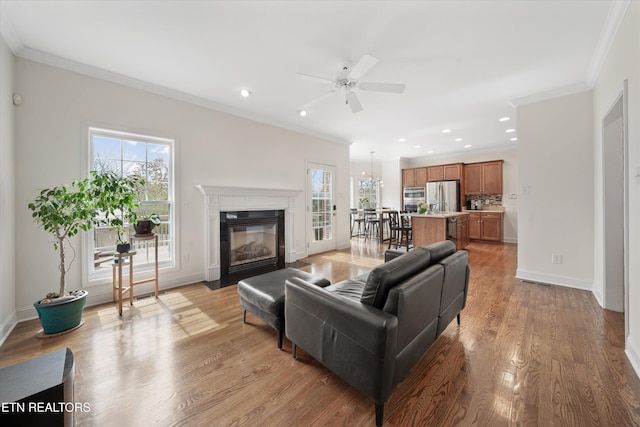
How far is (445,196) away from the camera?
761cm

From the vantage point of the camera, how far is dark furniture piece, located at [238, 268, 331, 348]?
2.11 m

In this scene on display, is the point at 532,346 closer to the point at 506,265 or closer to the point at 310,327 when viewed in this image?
the point at 310,327

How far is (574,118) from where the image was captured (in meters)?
3.39

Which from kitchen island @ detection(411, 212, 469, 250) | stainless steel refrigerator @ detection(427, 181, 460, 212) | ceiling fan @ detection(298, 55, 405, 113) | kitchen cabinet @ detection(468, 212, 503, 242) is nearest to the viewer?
ceiling fan @ detection(298, 55, 405, 113)

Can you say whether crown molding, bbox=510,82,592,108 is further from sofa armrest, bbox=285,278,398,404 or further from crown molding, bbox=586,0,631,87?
sofa armrest, bbox=285,278,398,404

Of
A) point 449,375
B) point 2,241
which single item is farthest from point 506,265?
point 2,241

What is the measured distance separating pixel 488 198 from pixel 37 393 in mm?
9058

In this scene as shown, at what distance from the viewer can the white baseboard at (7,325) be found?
220cm

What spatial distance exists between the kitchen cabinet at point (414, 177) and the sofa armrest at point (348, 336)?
24.8 ft

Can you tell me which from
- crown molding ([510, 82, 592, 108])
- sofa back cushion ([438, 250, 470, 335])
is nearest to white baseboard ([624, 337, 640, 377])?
sofa back cushion ([438, 250, 470, 335])

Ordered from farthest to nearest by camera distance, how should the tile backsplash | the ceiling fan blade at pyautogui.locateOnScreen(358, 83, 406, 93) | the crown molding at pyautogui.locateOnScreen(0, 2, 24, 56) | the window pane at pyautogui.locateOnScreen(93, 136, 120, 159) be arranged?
1. the tile backsplash
2. the window pane at pyautogui.locateOnScreen(93, 136, 120, 159)
3. the ceiling fan blade at pyautogui.locateOnScreen(358, 83, 406, 93)
4. the crown molding at pyautogui.locateOnScreen(0, 2, 24, 56)

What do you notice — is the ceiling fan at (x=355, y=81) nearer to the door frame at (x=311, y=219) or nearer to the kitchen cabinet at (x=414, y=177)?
the door frame at (x=311, y=219)

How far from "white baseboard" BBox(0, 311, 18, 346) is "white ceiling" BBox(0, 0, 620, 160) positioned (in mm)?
2575

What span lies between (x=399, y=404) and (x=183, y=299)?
8.98 feet
